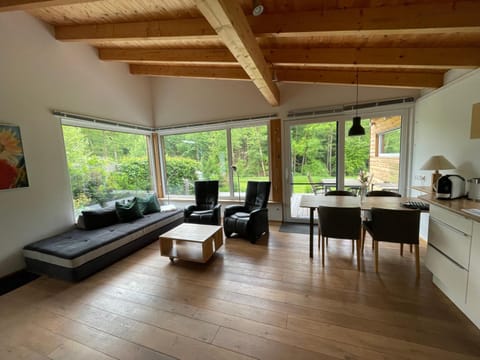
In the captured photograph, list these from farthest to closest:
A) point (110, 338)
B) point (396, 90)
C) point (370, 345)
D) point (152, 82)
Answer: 1. point (152, 82)
2. point (396, 90)
3. point (110, 338)
4. point (370, 345)

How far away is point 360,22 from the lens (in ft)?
6.23

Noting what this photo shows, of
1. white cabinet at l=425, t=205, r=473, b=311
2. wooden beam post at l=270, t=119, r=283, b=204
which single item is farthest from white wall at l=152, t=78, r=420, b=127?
white cabinet at l=425, t=205, r=473, b=311

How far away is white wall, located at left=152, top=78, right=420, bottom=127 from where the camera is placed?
3794mm

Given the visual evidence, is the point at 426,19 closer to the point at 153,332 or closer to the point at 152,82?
the point at 153,332

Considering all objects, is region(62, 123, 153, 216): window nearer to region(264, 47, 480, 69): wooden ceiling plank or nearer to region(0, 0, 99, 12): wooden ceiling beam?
region(0, 0, 99, 12): wooden ceiling beam

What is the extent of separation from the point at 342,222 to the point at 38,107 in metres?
4.41

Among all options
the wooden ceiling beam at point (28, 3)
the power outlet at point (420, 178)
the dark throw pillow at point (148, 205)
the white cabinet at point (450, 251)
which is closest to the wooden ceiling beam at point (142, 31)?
the wooden ceiling beam at point (28, 3)

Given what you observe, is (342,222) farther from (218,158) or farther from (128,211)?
(128,211)

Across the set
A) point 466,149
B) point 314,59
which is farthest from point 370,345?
point 314,59

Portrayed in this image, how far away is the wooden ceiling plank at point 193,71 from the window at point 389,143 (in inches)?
102

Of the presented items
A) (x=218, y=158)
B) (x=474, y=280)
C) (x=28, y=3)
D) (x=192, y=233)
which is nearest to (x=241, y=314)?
(x=192, y=233)

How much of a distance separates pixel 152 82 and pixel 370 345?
233 inches

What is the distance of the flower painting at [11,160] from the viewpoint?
8.58 feet

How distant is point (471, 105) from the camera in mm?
2314
